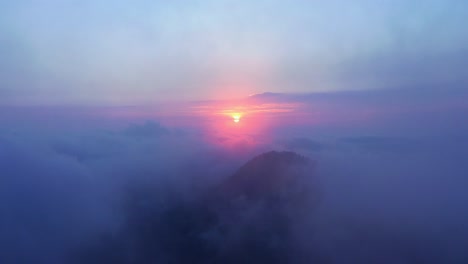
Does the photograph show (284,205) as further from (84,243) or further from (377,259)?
(84,243)

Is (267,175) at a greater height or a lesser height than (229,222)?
greater

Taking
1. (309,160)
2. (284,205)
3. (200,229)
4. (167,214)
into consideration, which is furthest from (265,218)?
(309,160)

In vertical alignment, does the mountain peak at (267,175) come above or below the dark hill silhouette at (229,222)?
above

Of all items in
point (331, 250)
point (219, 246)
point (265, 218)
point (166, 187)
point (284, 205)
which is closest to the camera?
point (331, 250)

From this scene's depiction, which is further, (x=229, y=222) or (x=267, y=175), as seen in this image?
(x=267, y=175)

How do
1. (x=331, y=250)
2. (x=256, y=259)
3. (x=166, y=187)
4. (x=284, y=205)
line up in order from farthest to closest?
1. (x=166, y=187)
2. (x=284, y=205)
3. (x=256, y=259)
4. (x=331, y=250)

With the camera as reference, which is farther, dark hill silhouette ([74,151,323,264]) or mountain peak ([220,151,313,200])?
mountain peak ([220,151,313,200])

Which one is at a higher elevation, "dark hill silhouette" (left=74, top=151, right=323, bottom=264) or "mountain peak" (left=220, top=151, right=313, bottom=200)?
"mountain peak" (left=220, top=151, right=313, bottom=200)

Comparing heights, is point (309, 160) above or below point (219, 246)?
above

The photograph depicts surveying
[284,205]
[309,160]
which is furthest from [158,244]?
[309,160]

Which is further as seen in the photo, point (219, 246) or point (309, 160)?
point (309, 160)

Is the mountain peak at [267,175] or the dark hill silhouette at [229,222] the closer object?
the dark hill silhouette at [229,222]
